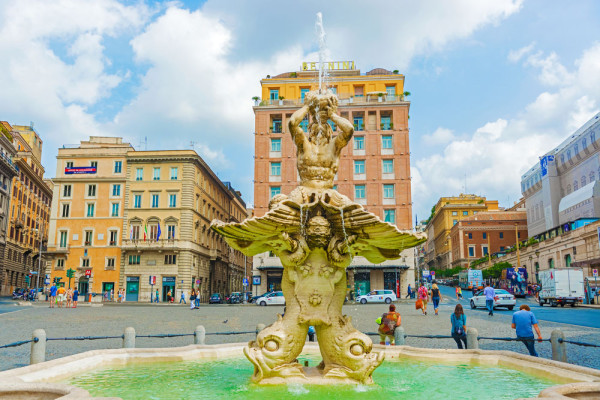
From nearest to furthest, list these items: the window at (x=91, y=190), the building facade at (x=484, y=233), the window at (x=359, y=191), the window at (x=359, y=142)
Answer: the window at (x=359, y=191)
the window at (x=359, y=142)
the window at (x=91, y=190)
the building facade at (x=484, y=233)

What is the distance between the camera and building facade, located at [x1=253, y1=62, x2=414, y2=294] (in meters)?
46.9

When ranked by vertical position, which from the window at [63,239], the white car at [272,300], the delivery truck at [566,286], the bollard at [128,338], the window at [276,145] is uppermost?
the window at [276,145]

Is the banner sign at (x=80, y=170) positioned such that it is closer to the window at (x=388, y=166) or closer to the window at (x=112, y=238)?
the window at (x=112, y=238)

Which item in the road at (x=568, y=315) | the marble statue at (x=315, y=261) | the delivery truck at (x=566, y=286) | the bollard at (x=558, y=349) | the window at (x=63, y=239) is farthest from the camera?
the window at (x=63, y=239)

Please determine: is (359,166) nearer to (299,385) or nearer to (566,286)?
(566,286)

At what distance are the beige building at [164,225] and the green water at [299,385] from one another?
41456 mm

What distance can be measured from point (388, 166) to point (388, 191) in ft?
8.69

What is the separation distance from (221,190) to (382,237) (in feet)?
198

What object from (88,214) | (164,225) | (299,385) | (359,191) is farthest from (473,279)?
(299,385)

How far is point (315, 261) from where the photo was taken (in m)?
6.75

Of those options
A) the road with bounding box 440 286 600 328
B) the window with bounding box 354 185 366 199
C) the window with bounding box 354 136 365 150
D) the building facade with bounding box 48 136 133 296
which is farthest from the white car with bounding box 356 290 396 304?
the building facade with bounding box 48 136 133 296

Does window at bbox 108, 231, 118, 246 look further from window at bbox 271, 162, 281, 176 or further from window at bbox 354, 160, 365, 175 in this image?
window at bbox 354, 160, 365, 175

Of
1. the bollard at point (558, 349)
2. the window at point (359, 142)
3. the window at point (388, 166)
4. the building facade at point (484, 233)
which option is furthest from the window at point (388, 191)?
the building facade at point (484, 233)

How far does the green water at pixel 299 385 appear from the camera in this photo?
5805 mm
